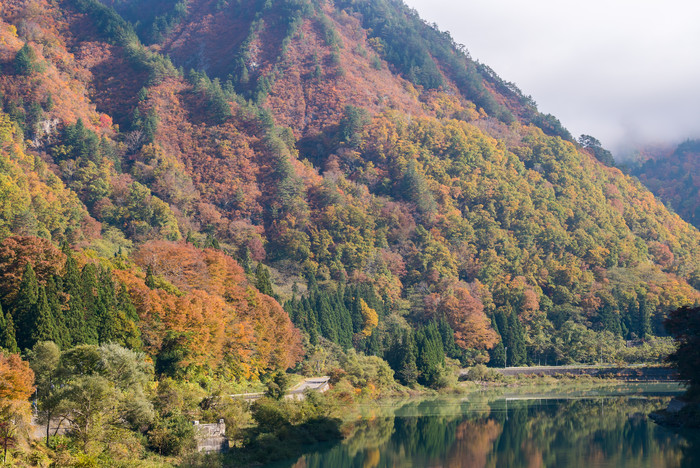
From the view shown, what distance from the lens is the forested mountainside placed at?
8050cm

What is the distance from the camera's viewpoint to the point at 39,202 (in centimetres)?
11419

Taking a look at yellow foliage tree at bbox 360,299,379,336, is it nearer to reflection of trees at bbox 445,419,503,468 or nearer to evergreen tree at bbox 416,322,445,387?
evergreen tree at bbox 416,322,445,387

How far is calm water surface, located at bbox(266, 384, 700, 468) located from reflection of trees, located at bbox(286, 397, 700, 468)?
63 mm

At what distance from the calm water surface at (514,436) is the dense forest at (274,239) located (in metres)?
8.53

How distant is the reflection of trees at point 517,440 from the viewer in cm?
5022

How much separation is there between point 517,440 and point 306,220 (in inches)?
3782

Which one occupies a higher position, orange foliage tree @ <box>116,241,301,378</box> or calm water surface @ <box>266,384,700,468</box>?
orange foliage tree @ <box>116,241,301,378</box>

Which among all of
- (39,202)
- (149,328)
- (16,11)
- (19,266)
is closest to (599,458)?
(149,328)

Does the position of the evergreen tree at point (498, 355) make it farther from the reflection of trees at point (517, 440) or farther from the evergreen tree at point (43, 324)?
the evergreen tree at point (43, 324)

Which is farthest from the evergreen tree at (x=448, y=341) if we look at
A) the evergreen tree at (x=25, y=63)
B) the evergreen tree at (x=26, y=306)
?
the evergreen tree at (x=25, y=63)

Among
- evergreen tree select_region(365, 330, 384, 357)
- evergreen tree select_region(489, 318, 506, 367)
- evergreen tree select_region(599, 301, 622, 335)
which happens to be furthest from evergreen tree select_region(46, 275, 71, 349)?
evergreen tree select_region(599, 301, 622, 335)

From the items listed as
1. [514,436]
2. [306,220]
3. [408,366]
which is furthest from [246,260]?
[514,436]

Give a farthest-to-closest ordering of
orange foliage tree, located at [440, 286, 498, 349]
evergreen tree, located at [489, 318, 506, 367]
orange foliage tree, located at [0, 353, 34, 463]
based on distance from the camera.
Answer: evergreen tree, located at [489, 318, 506, 367]
orange foliage tree, located at [440, 286, 498, 349]
orange foliage tree, located at [0, 353, 34, 463]

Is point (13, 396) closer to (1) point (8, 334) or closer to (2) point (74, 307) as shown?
(1) point (8, 334)
